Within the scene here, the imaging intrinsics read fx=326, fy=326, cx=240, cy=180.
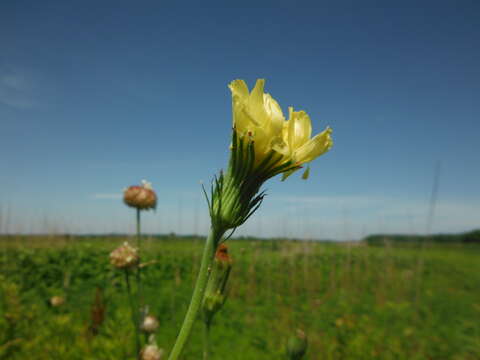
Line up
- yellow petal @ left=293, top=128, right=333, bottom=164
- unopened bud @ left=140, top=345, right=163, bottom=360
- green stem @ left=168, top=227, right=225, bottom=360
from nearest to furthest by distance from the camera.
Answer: green stem @ left=168, top=227, right=225, bottom=360 → yellow petal @ left=293, top=128, right=333, bottom=164 → unopened bud @ left=140, top=345, right=163, bottom=360

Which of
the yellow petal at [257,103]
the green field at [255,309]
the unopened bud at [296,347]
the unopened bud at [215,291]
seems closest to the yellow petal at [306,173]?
the yellow petal at [257,103]

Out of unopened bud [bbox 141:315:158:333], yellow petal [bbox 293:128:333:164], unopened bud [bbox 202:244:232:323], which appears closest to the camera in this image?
yellow petal [bbox 293:128:333:164]

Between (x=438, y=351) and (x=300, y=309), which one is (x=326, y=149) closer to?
(x=438, y=351)

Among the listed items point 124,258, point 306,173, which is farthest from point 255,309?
point 306,173

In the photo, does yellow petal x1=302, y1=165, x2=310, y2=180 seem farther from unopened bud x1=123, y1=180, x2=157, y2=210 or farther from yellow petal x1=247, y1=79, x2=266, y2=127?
unopened bud x1=123, y1=180, x2=157, y2=210

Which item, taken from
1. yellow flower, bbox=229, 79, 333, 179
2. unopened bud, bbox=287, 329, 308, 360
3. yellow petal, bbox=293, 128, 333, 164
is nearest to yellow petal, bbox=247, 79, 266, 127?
yellow flower, bbox=229, 79, 333, 179

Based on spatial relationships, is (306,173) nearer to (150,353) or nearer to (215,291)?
(215,291)
